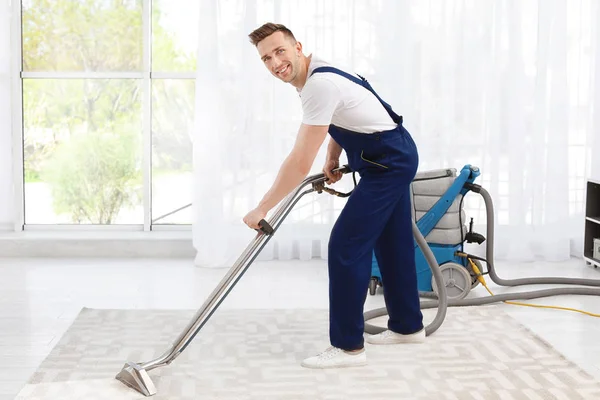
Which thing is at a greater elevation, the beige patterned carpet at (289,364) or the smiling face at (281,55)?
the smiling face at (281,55)

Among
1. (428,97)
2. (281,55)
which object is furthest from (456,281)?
(281,55)

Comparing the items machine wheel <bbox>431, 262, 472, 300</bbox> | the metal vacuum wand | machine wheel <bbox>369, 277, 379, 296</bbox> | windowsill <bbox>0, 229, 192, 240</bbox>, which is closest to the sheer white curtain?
windowsill <bbox>0, 229, 192, 240</bbox>

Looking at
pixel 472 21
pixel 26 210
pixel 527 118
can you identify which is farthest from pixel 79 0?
pixel 527 118

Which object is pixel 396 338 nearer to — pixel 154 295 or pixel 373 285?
pixel 373 285

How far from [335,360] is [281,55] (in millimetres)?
1033

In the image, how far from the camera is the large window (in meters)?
5.09

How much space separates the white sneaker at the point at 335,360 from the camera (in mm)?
2974

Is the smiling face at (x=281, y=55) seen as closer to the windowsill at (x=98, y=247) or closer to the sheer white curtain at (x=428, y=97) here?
the sheer white curtain at (x=428, y=97)

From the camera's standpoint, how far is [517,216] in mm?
4918

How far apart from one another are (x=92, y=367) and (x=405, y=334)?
1119 mm

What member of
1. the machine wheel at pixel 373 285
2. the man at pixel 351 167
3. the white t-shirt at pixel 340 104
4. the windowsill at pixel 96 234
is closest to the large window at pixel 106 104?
the windowsill at pixel 96 234

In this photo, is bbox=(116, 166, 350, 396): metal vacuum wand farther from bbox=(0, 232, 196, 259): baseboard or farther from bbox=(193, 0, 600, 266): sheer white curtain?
bbox=(0, 232, 196, 259): baseboard

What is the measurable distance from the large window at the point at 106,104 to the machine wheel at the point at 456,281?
1942mm

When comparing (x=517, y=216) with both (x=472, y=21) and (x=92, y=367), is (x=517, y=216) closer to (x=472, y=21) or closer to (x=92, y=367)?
(x=472, y=21)
